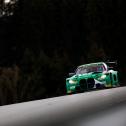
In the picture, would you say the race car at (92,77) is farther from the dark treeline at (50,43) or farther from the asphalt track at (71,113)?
the asphalt track at (71,113)

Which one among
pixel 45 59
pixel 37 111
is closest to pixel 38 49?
pixel 45 59

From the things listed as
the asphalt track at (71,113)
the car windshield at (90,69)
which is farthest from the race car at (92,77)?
the asphalt track at (71,113)

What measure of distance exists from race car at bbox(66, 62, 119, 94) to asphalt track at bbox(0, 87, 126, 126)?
2.68 feet

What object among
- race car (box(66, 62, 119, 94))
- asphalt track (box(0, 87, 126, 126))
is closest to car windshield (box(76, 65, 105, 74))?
race car (box(66, 62, 119, 94))

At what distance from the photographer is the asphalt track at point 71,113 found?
1.77 meters

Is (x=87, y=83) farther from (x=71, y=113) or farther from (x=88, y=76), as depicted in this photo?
(x=71, y=113)

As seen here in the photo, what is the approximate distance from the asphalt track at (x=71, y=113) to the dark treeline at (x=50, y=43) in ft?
3.88

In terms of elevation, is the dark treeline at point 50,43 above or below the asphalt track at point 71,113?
above

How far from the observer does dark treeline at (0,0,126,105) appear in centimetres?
385

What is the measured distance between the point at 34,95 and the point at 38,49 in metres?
0.49

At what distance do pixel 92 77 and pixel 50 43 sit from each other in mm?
628

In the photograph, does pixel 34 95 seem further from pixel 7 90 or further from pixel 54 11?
pixel 54 11

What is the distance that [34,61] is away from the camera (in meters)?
4.14

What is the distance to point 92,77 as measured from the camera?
3.65m
